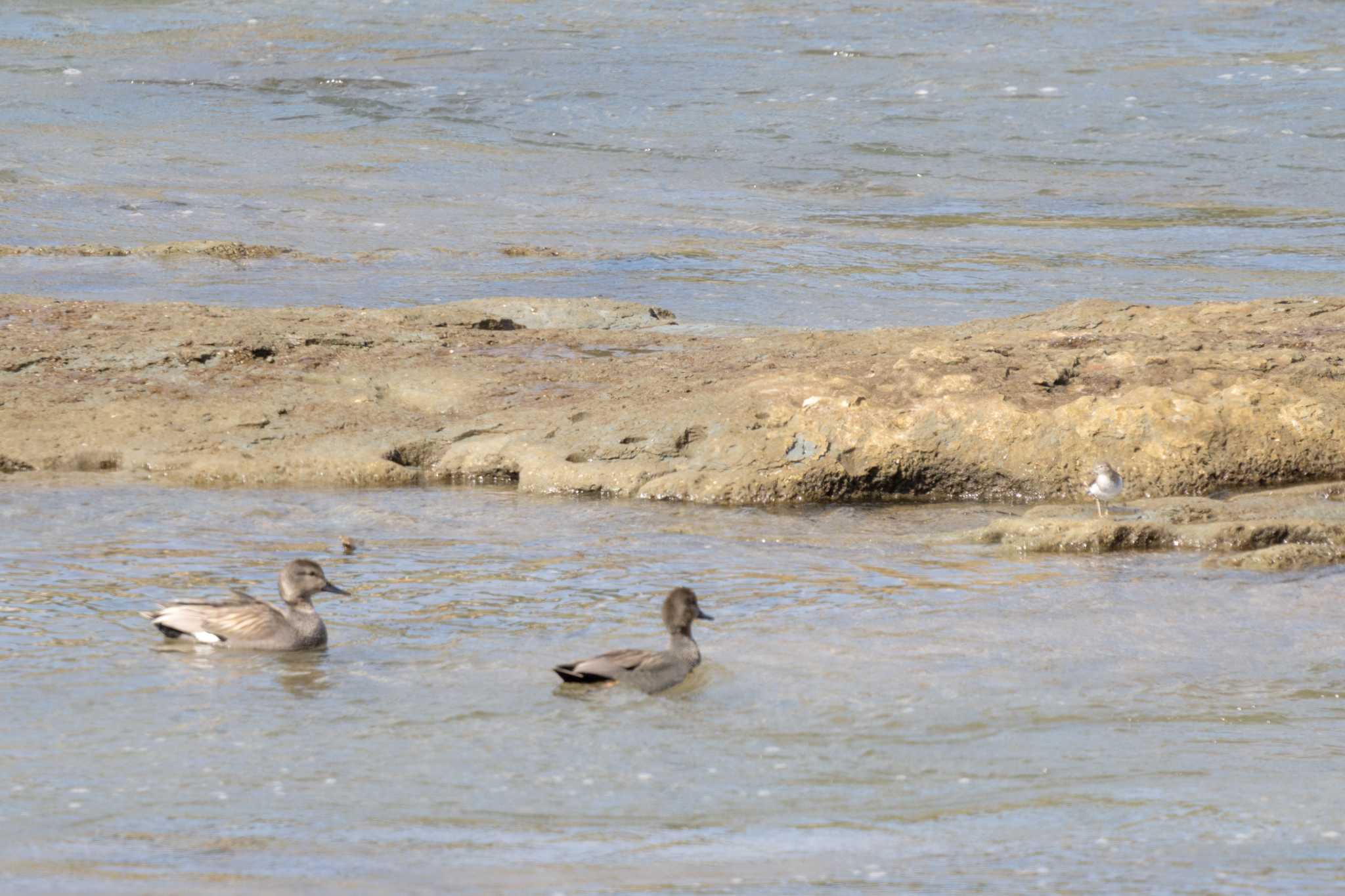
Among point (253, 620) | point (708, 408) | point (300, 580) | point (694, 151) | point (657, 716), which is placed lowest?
point (657, 716)

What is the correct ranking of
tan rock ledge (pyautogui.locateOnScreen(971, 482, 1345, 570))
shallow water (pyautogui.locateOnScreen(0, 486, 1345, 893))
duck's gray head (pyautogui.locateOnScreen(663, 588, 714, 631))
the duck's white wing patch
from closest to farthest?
shallow water (pyautogui.locateOnScreen(0, 486, 1345, 893)) → duck's gray head (pyautogui.locateOnScreen(663, 588, 714, 631)) → the duck's white wing patch → tan rock ledge (pyautogui.locateOnScreen(971, 482, 1345, 570))

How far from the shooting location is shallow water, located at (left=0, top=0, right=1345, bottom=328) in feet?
51.9

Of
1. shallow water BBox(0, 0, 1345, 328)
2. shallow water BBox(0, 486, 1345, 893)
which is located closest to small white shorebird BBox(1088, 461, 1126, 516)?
shallow water BBox(0, 486, 1345, 893)

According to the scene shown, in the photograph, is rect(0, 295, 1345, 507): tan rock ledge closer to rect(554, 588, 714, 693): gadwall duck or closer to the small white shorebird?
the small white shorebird

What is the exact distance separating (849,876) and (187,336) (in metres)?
7.21

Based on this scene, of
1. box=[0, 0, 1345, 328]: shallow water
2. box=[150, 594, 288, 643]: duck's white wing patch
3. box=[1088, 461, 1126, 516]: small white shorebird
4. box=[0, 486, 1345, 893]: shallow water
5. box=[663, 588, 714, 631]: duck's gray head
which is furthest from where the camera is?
box=[0, 0, 1345, 328]: shallow water

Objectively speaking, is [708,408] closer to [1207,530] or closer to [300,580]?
[1207,530]

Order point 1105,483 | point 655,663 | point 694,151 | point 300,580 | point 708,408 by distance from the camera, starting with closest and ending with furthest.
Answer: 1. point 655,663
2. point 300,580
3. point 1105,483
4. point 708,408
5. point 694,151

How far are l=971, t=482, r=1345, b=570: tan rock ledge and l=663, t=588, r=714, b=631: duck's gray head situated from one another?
2218mm

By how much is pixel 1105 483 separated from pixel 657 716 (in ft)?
10.6

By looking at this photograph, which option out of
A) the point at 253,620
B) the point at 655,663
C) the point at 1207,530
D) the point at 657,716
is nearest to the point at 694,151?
the point at 1207,530

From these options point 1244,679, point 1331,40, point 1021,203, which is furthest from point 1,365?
point 1331,40

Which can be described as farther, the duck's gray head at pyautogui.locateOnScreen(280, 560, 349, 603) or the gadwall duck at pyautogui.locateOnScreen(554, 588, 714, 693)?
the duck's gray head at pyautogui.locateOnScreen(280, 560, 349, 603)

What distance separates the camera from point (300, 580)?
279 inches
